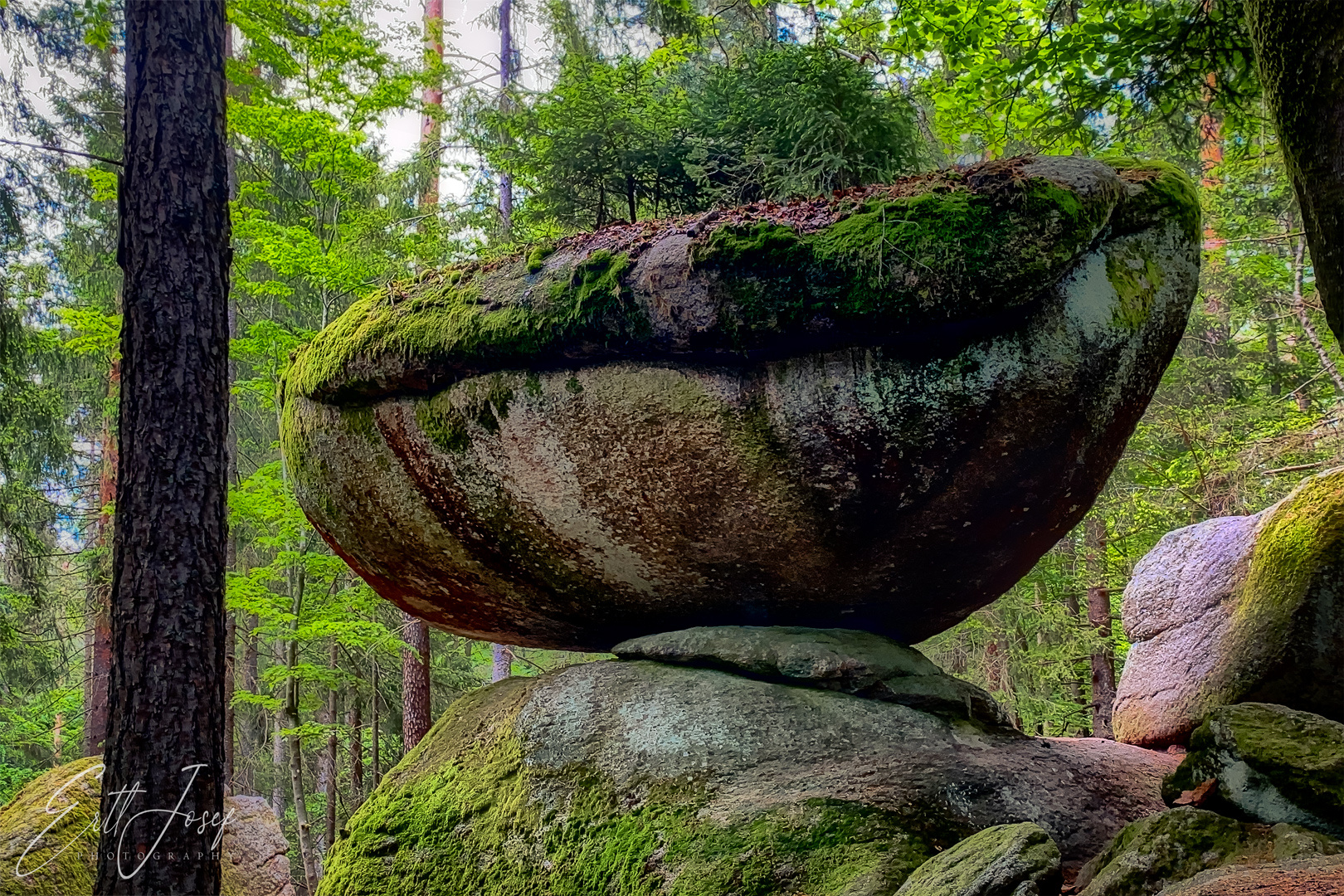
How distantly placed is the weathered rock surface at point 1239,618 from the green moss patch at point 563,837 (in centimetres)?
236

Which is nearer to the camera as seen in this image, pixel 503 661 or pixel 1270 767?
pixel 1270 767

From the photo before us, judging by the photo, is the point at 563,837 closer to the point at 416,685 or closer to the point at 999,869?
the point at 999,869

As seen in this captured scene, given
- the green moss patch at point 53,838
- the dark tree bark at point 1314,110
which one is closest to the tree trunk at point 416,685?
the green moss patch at point 53,838

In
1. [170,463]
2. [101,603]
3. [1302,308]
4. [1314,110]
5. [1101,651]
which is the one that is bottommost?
[1101,651]

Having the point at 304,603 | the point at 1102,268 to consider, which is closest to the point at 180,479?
the point at 1102,268

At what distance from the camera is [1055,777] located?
13.1 ft

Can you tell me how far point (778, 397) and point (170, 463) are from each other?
2791mm

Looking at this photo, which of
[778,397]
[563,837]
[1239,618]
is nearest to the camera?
[563,837]

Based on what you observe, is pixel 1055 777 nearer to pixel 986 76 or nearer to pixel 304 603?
pixel 986 76

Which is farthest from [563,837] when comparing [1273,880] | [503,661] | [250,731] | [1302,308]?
[250,731]

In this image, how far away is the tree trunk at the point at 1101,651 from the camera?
9.73 m

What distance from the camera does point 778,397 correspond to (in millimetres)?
4039

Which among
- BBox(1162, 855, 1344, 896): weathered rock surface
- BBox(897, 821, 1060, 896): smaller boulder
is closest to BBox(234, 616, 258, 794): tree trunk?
BBox(897, 821, 1060, 896): smaller boulder

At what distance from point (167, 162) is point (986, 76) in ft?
17.6
